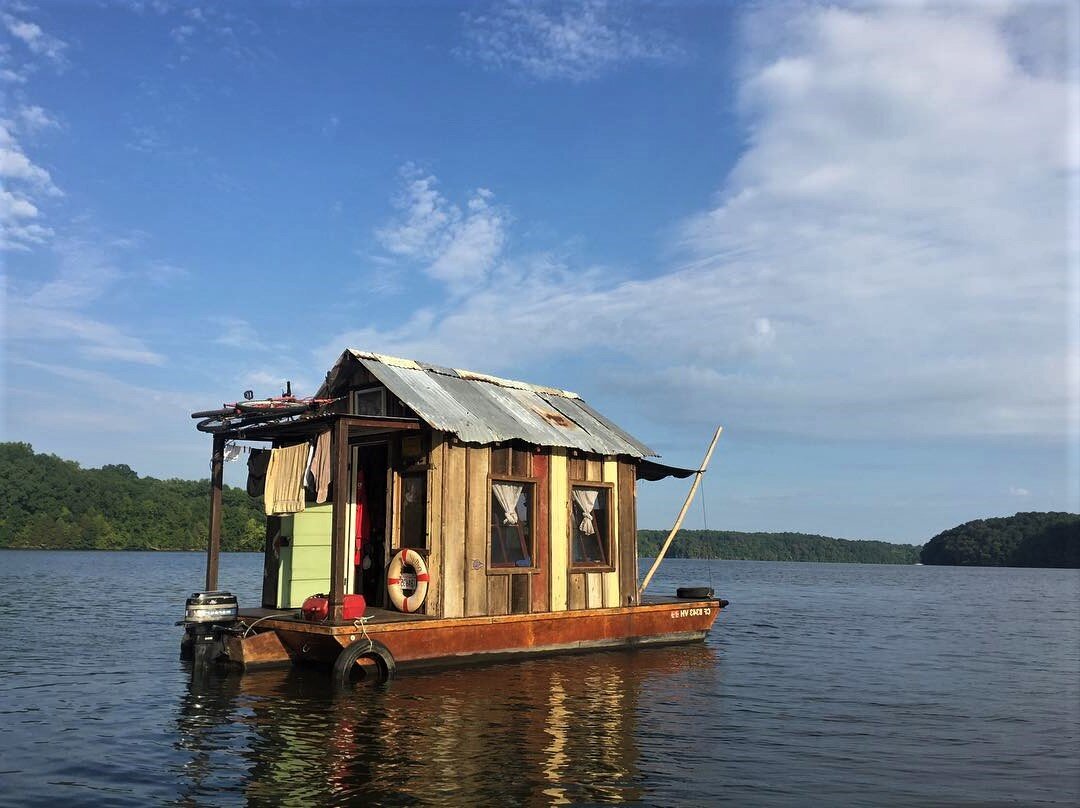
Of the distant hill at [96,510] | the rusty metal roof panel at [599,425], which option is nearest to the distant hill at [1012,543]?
the distant hill at [96,510]

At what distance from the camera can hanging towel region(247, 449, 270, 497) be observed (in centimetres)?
1461

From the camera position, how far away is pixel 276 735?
9.27 m

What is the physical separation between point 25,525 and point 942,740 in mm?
100732

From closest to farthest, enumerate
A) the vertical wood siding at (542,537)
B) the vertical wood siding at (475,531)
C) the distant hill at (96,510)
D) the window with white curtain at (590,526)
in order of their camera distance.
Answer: the vertical wood siding at (475,531) < the vertical wood siding at (542,537) < the window with white curtain at (590,526) < the distant hill at (96,510)

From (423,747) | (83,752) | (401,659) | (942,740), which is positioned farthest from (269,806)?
(942,740)

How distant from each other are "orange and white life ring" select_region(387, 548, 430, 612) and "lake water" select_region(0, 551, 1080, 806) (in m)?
1.16

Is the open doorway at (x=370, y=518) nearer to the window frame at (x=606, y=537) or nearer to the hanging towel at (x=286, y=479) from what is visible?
the hanging towel at (x=286, y=479)

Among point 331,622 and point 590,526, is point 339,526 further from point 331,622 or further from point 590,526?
point 590,526

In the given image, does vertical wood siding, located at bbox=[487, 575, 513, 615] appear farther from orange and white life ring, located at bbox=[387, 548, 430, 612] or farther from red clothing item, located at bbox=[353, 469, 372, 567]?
red clothing item, located at bbox=[353, 469, 372, 567]

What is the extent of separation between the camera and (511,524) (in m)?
14.3

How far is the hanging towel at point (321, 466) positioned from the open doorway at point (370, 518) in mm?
1255

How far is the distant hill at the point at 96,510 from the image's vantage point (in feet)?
295

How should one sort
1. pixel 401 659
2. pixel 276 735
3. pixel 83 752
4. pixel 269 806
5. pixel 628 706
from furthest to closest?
pixel 401 659, pixel 628 706, pixel 276 735, pixel 83 752, pixel 269 806

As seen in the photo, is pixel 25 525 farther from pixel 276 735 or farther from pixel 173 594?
pixel 276 735
